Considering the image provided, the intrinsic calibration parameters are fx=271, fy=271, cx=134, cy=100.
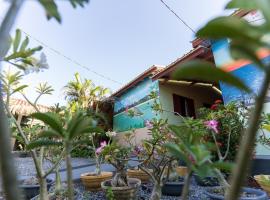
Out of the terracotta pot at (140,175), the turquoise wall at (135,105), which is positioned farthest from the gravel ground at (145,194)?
the turquoise wall at (135,105)

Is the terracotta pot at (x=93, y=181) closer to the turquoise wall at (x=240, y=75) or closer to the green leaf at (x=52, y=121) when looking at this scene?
the turquoise wall at (x=240, y=75)

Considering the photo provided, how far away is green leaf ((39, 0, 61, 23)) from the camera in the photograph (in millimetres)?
586

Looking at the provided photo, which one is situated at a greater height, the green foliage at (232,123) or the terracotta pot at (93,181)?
the green foliage at (232,123)

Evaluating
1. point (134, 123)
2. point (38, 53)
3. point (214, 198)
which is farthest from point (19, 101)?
point (38, 53)

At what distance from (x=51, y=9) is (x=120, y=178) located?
319 cm

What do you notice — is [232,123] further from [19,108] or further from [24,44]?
[19,108]

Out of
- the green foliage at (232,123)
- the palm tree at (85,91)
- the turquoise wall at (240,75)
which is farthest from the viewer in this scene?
the palm tree at (85,91)

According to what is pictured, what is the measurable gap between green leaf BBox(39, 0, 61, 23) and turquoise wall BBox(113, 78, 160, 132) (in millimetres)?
7204

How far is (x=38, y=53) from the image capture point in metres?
1.07

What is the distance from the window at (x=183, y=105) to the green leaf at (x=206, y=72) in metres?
8.55

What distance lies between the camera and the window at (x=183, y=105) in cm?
895

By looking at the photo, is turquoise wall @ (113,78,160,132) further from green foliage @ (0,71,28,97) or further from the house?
green foliage @ (0,71,28,97)

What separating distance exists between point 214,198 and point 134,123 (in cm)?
734

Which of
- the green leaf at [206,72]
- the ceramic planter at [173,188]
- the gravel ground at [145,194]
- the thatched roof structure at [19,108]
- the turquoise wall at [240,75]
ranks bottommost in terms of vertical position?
the gravel ground at [145,194]
